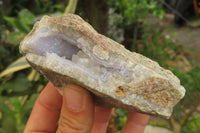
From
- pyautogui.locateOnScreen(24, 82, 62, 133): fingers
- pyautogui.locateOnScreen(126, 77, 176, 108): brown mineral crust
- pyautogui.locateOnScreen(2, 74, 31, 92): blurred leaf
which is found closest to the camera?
pyautogui.locateOnScreen(126, 77, 176, 108): brown mineral crust

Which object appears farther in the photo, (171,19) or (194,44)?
(171,19)

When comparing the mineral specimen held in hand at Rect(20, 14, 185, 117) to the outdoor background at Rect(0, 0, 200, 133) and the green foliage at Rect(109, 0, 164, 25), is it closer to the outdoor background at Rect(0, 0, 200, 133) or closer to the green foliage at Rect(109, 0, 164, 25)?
the outdoor background at Rect(0, 0, 200, 133)

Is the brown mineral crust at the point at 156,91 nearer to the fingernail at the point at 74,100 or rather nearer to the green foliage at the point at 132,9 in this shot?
the fingernail at the point at 74,100

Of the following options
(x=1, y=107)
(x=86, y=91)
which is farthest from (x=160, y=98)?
(x=1, y=107)

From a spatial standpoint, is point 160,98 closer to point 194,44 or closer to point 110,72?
point 110,72

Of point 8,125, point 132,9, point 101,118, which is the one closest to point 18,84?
point 8,125

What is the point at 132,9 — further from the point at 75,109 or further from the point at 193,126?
the point at 75,109

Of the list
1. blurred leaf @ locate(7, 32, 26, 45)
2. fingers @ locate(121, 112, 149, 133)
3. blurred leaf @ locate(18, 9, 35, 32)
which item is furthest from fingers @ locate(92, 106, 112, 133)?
blurred leaf @ locate(18, 9, 35, 32)
